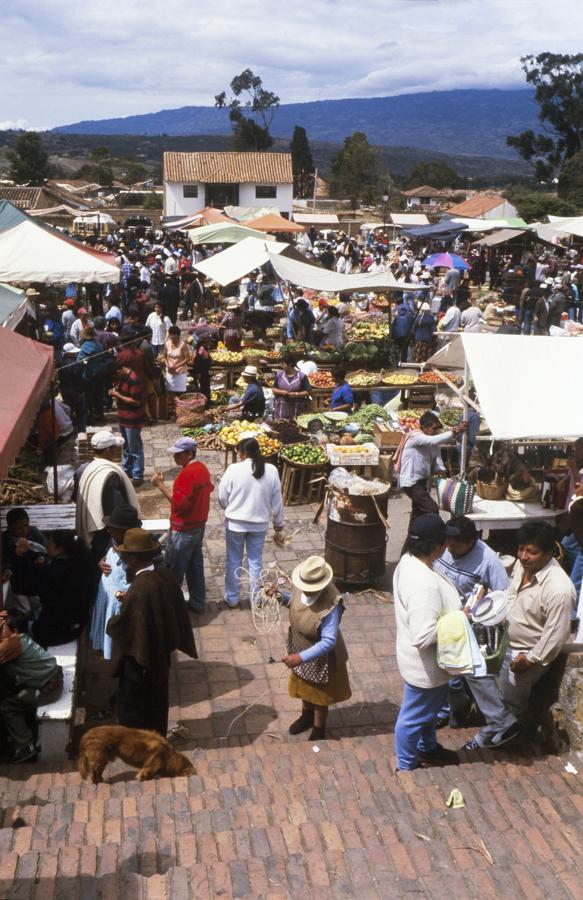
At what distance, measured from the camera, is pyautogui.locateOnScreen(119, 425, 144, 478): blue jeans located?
30.9 feet

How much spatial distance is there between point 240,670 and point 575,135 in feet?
241

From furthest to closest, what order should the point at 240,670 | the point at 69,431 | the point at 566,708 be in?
1. the point at 69,431
2. the point at 240,670
3. the point at 566,708

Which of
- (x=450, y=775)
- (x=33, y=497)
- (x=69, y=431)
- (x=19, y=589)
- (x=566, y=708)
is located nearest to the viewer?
(x=450, y=775)

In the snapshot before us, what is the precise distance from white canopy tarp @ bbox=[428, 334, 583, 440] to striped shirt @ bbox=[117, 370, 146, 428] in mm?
3703

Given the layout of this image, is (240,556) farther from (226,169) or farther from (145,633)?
(226,169)

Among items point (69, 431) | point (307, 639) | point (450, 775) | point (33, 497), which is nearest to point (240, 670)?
point (307, 639)

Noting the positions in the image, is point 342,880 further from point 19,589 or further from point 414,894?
point 19,589

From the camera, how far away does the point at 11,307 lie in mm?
8883

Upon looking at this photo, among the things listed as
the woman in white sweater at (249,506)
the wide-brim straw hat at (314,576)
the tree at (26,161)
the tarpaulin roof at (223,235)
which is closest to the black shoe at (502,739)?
the wide-brim straw hat at (314,576)

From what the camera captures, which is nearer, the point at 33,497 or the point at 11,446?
the point at 11,446

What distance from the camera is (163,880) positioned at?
313 centimetres

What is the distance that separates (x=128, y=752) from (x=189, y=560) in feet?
7.71

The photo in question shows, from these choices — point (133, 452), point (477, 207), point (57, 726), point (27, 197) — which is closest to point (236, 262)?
point (133, 452)

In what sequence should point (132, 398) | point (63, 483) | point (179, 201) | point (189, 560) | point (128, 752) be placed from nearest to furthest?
1. point (128, 752)
2. point (189, 560)
3. point (63, 483)
4. point (132, 398)
5. point (179, 201)
